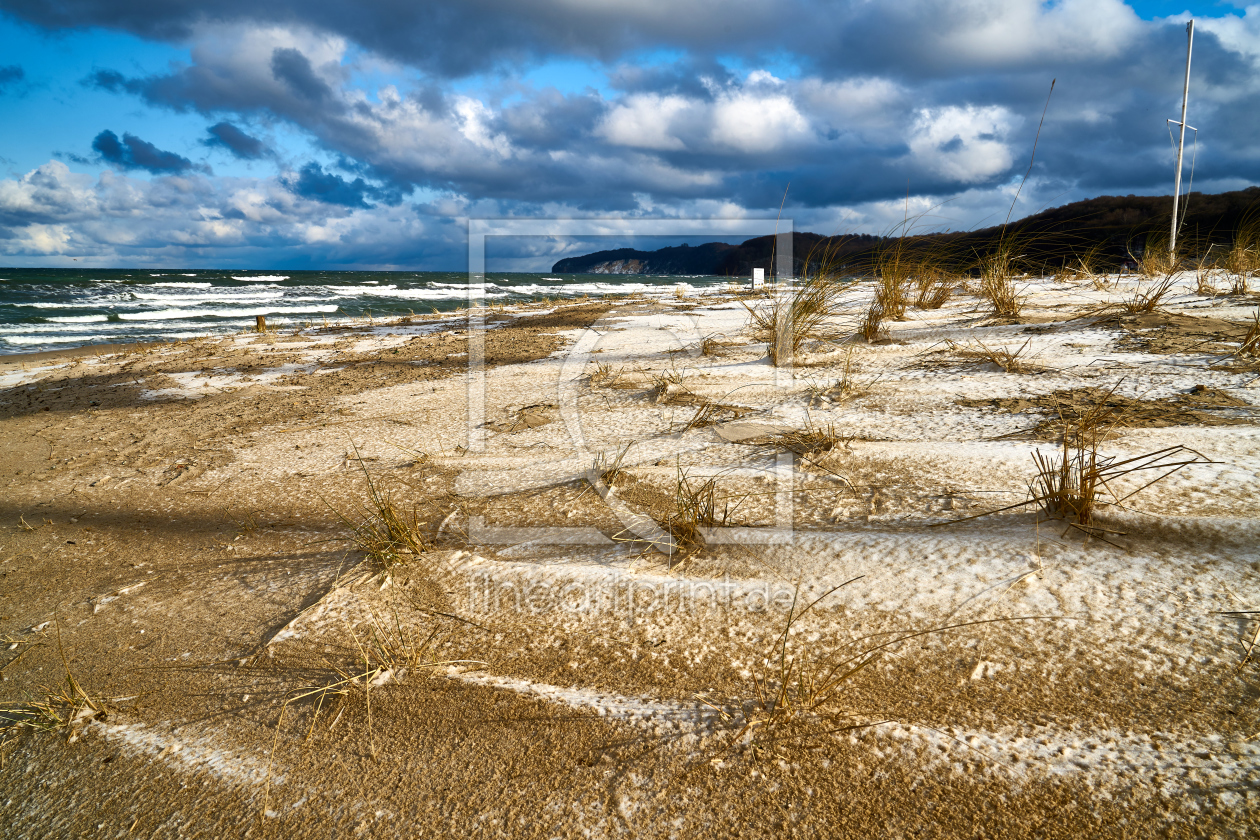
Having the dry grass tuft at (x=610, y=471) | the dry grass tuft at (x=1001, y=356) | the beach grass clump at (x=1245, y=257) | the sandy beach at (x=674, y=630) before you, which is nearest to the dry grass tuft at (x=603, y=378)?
the sandy beach at (x=674, y=630)

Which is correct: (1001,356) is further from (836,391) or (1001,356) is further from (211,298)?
(211,298)

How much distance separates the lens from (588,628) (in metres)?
1.23

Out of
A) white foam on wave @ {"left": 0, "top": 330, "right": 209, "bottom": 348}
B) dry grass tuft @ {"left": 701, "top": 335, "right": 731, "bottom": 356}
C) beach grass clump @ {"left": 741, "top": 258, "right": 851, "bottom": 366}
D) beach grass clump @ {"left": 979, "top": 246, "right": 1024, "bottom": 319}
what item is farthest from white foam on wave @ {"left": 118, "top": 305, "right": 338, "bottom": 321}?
beach grass clump @ {"left": 979, "top": 246, "right": 1024, "bottom": 319}

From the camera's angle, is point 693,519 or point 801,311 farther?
point 801,311

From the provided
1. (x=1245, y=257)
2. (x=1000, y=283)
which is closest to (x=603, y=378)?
(x=1000, y=283)

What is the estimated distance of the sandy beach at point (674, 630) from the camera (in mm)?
835

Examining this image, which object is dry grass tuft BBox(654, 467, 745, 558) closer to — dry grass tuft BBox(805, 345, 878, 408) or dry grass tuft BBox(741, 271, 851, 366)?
dry grass tuft BBox(805, 345, 878, 408)

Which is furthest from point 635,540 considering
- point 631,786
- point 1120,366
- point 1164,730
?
point 1120,366

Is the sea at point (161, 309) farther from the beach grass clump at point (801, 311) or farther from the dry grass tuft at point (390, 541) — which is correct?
the dry grass tuft at point (390, 541)

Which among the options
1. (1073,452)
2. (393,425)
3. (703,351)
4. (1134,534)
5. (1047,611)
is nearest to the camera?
(1047,611)

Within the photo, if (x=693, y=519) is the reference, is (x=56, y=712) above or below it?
below

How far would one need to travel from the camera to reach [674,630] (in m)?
1.19

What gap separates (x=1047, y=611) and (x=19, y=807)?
5.66 feet

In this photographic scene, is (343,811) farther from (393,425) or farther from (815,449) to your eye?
(393,425)
